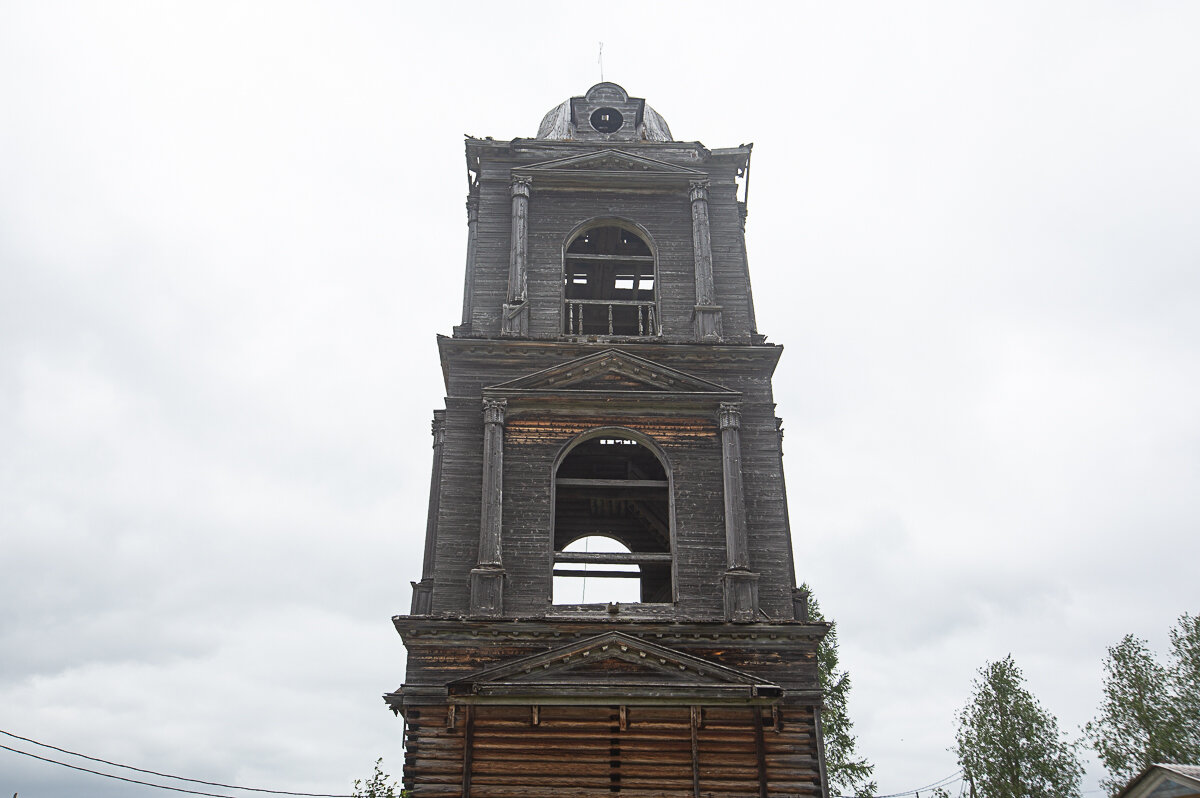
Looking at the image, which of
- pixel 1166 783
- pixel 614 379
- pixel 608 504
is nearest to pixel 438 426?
pixel 614 379

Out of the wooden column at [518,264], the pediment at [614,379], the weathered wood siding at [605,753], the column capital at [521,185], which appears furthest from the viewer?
the column capital at [521,185]

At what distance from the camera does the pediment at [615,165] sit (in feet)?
71.4

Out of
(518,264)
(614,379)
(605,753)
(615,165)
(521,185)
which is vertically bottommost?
(605,753)

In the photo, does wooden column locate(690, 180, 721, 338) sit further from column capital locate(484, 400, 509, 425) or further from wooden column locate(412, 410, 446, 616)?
wooden column locate(412, 410, 446, 616)

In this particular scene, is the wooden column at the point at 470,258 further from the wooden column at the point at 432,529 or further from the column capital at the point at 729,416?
the column capital at the point at 729,416

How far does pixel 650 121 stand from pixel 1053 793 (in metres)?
26.9

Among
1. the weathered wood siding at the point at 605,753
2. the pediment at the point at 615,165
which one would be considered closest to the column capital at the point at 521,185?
the pediment at the point at 615,165

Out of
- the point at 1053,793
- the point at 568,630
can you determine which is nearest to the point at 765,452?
the point at 568,630

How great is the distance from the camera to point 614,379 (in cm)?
1870

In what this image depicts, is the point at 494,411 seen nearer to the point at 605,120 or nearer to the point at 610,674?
the point at 610,674

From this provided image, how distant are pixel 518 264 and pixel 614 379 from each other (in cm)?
357

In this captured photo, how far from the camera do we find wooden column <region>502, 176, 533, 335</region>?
1962 cm

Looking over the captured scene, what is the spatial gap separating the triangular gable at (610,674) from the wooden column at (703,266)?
702 centimetres

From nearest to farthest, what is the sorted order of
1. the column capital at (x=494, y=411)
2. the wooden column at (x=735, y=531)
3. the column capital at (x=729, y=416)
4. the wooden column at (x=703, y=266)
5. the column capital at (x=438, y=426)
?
the wooden column at (x=735, y=531) < the column capital at (x=494, y=411) < the column capital at (x=729, y=416) < the column capital at (x=438, y=426) < the wooden column at (x=703, y=266)
